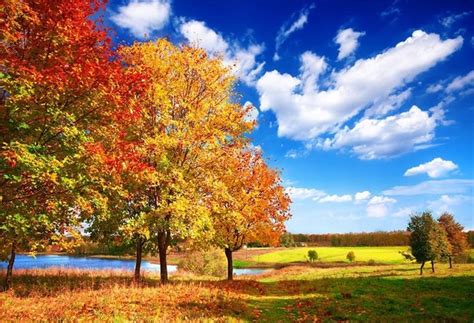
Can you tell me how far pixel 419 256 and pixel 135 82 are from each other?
1267 inches

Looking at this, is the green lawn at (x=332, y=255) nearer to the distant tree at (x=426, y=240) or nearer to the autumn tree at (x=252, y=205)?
the distant tree at (x=426, y=240)

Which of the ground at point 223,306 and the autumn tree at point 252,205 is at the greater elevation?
the autumn tree at point 252,205

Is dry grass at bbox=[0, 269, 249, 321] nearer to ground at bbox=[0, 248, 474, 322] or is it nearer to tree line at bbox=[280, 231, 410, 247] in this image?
ground at bbox=[0, 248, 474, 322]

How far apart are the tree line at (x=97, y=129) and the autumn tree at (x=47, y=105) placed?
1.5 inches

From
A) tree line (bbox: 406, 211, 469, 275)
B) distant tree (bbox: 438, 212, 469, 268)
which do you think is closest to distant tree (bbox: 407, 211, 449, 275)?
tree line (bbox: 406, 211, 469, 275)

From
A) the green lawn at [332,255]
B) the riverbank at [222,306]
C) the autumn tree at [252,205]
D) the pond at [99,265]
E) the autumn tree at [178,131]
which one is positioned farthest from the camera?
the green lawn at [332,255]

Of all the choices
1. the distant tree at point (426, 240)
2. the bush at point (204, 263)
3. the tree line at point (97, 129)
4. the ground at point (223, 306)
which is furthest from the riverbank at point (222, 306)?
the bush at point (204, 263)

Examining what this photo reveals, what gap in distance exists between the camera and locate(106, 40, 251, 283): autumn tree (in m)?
18.0

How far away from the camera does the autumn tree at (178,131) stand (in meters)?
18.0

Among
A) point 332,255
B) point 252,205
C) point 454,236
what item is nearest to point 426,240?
point 454,236

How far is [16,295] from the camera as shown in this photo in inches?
634

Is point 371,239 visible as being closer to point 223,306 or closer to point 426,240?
point 426,240

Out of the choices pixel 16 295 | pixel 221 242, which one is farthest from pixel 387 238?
pixel 16 295

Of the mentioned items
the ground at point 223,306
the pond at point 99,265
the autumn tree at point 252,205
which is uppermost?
the autumn tree at point 252,205
